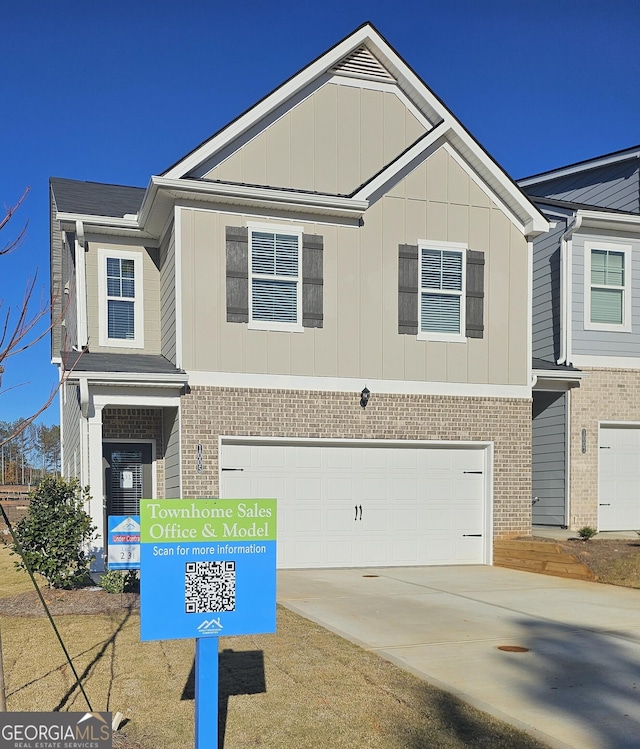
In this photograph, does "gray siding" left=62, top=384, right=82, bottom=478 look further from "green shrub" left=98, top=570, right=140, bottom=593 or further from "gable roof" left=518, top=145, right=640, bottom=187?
"gable roof" left=518, top=145, right=640, bottom=187

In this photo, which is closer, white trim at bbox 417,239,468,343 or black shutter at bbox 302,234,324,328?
black shutter at bbox 302,234,324,328

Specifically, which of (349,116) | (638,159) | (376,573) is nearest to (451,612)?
(376,573)

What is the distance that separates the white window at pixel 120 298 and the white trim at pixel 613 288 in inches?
348

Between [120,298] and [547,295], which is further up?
[547,295]

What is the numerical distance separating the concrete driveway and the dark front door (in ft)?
10.7

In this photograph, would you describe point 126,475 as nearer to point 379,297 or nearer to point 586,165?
point 379,297

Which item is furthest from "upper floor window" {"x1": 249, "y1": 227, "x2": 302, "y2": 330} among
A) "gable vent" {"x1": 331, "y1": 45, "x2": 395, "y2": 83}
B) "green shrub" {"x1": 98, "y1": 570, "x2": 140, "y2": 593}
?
"green shrub" {"x1": 98, "y1": 570, "x2": 140, "y2": 593}

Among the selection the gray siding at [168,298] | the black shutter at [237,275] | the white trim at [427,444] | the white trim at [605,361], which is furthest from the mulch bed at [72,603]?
the white trim at [605,361]

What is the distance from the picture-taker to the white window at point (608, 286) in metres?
16.7

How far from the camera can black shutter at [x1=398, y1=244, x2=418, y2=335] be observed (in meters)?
14.5

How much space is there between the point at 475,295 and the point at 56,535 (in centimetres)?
829

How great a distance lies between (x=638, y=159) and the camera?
18.3 m

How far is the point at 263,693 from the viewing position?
6.46 metres
